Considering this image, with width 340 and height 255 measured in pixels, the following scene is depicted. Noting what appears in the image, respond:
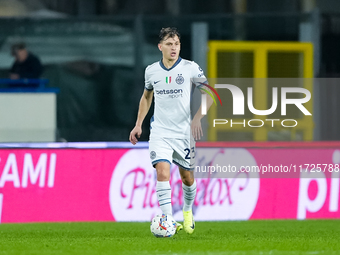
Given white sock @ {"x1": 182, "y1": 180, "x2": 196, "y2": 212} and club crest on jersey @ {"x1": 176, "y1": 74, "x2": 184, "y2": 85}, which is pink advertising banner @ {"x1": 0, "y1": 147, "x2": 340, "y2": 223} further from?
club crest on jersey @ {"x1": 176, "y1": 74, "x2": 184, "y2": 85}

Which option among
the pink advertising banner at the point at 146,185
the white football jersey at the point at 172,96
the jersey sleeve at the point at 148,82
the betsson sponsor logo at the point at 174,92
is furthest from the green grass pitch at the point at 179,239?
the jersey sleeve at the point at 148,82

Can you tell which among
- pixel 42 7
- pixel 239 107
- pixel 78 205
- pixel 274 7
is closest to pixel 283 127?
pixel 239 107

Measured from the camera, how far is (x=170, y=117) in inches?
303

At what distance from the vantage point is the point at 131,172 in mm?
10516

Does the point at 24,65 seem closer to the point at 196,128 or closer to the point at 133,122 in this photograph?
the point at 133,122

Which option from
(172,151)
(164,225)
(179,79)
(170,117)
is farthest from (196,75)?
(164,225)

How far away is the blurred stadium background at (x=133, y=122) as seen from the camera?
10.3 m

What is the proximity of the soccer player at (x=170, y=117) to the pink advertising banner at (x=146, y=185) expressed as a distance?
2.68 m

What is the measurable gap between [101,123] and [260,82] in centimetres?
259

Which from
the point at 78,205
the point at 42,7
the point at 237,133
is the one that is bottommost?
the point at 78,205

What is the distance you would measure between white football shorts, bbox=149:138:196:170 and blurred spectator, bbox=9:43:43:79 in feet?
17.6

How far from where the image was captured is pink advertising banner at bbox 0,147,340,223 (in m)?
10.4

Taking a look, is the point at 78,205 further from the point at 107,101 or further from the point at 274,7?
the point at 274,7

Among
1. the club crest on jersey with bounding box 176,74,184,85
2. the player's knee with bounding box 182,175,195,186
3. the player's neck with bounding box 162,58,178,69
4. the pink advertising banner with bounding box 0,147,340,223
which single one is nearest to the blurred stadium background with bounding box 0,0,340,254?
the pink advertising banner with bounding box 0,147,340,223
